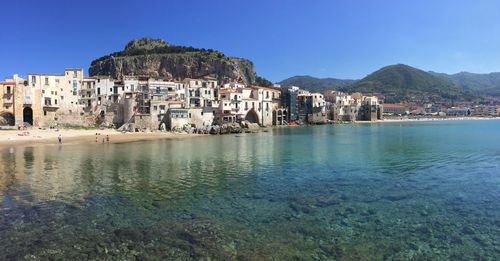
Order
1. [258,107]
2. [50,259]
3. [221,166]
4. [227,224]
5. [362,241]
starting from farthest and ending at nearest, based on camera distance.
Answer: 1. [258,107]
2. [221,166]
3. [227,224]
4. [362,241]
5. [50,259]

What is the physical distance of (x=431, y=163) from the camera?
28891 millimetres

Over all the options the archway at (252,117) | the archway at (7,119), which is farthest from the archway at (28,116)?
the archway at (252,117)

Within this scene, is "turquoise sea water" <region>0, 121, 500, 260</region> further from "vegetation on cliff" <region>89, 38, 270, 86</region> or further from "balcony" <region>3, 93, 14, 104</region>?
"vegetation on cliff" <region>89, 38, 270, 86</region>

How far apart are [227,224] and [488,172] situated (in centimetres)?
2102

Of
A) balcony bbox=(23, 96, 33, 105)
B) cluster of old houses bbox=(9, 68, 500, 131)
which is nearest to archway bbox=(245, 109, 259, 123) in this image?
cluster of old houses bbox=(9, 68, 500, 131)

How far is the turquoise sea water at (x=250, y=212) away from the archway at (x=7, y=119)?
47.8 meters

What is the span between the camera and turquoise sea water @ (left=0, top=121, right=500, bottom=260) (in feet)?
35.9

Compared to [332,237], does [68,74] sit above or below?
above

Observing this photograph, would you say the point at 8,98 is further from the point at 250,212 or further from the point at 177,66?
the point at 177,66

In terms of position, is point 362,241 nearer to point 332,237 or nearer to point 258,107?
point 332,237

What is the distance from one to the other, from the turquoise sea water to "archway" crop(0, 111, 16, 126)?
47.8 meters

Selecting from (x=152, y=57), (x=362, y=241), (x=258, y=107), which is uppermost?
(x=152, y=57)

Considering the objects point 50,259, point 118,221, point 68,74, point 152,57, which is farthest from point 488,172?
point 152,57

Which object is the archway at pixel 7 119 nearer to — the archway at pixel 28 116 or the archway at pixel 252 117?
the archway at pixel 28 116
